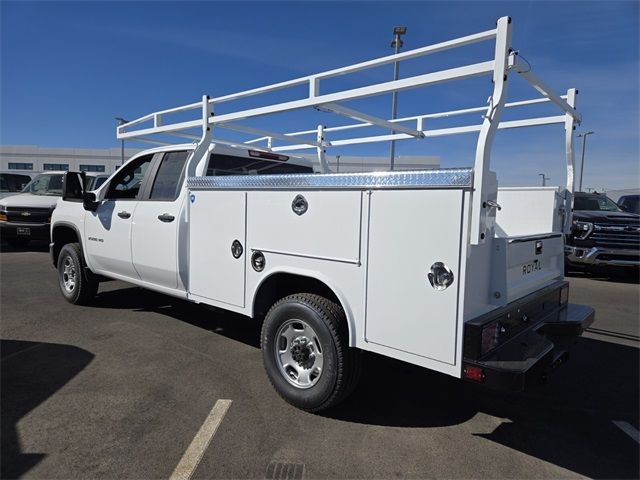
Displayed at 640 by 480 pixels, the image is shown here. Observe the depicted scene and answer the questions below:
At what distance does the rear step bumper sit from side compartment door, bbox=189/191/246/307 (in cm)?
209

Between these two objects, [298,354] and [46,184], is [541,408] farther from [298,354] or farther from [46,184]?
[46,184]

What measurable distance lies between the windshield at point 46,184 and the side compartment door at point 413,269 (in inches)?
500

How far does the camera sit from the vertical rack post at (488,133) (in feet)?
8.32

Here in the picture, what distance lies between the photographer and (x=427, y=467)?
286cm

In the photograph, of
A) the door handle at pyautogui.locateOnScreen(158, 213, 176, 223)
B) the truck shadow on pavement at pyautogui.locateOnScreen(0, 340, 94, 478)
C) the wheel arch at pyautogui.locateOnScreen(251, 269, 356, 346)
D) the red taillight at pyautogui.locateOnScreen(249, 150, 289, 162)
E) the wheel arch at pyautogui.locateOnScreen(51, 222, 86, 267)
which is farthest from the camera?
the wheel arch at pyautogui.locateOnScreen(51, 222, 86, 267)

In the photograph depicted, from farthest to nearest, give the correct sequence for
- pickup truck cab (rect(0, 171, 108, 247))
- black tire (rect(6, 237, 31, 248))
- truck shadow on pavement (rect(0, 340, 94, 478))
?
1. black tire (rect(6, 237, 31, 248))
2. pickup truck cab (rect(0, 171, 108, 247))
3. truck shadow on pavement (rect(0, 340, 94, 478))

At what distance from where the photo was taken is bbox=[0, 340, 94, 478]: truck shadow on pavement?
2.85 m

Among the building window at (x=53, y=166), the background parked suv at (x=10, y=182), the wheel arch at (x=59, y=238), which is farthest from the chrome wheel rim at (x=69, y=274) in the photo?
the building window at (x=53, y=166)

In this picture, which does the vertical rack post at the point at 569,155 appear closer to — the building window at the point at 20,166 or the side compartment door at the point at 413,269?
the side compartment door at the point at 413,269

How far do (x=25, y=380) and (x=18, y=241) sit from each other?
1112 cm

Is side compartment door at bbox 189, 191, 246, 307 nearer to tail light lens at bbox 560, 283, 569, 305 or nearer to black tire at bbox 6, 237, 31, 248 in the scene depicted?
tail light lens at bbox 560, 283, 569, 305

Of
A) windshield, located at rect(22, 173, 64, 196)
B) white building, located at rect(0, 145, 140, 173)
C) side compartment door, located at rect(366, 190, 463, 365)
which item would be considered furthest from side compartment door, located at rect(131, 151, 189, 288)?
white building, located at rect(0, 145, 140, 173)

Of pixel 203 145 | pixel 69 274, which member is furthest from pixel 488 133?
pixel 69 274

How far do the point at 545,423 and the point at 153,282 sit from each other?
4083 millimetres
